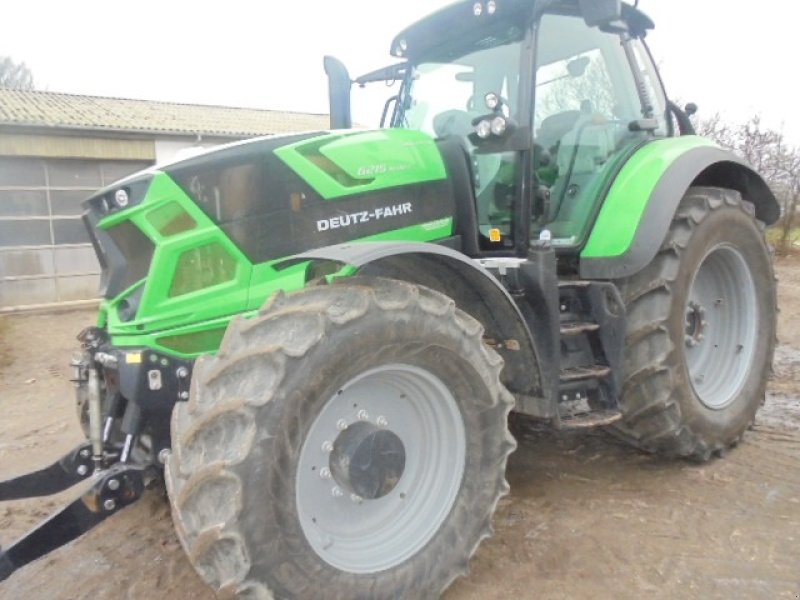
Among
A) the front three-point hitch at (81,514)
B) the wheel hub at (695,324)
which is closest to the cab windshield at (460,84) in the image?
the wheel hub at (695,324)

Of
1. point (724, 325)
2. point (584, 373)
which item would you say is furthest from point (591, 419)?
point (724, 325)

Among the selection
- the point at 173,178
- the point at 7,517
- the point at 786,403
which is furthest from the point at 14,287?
the point at 786,403

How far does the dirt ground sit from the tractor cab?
128 centimetres

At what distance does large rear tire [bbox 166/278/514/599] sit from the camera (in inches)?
85.0

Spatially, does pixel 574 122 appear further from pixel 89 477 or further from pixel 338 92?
pixel 89 477

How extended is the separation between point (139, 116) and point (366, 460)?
13613 millimetres

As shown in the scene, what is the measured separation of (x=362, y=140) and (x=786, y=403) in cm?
382

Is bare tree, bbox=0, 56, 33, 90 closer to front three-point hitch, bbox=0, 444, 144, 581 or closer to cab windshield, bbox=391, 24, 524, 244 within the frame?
cab windshield, bbox=391, 24, 524, 244

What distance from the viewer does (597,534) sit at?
10.5 ft

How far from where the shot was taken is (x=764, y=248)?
4254 millimetres

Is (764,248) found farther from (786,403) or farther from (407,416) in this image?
(407,416)

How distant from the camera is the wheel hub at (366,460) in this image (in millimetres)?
2561

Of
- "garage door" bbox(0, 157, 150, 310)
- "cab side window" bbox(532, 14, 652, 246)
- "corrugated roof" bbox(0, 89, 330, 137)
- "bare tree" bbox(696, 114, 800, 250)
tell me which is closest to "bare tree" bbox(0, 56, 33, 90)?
"corrugated roof" bbox(0, 89, 330, 137)

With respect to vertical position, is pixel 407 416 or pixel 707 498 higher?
pixel 407 416
